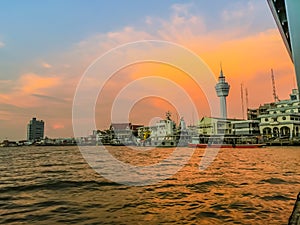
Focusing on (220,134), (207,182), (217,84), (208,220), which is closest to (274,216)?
(208,220)

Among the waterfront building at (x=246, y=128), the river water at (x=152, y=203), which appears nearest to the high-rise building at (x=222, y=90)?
the waterfront building at (x=246, y=128)

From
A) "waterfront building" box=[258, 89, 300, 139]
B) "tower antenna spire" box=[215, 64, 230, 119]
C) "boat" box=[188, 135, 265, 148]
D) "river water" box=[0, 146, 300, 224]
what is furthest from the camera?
"tower antenna spire" box=[215, 64, 230, 119]

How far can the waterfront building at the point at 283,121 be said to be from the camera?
86.1 metres

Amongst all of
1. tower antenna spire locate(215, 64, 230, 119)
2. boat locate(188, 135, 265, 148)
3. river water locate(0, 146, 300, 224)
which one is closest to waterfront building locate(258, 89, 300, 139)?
boat locate(188, 135, 265, 148)

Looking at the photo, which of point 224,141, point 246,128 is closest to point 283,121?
→ point 246,128

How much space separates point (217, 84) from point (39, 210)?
13052 centimetres

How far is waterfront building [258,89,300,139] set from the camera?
86062 millimetres

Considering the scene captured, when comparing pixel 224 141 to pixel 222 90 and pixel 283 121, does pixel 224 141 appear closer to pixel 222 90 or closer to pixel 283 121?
pixel 283 121

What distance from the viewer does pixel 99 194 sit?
12.4 metres

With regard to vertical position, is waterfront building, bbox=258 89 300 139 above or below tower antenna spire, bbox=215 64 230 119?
below

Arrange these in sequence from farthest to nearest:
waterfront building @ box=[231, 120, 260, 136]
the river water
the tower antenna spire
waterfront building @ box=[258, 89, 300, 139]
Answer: the tower antenna spire
waterfront building @ box=[231, 120, 260, 136]
waterfront building @ box=[258, 89, 300, 139]
the river water

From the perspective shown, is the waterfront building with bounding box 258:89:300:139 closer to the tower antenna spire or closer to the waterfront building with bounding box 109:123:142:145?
the tower antenna spire

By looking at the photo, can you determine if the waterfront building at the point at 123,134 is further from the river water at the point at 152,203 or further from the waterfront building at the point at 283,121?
the river water at the point at 152,203

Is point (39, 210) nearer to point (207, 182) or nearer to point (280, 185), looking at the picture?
point (207, 182)
